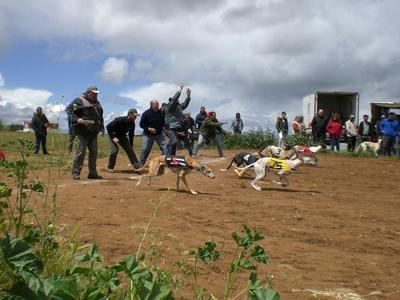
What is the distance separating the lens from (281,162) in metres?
12.0

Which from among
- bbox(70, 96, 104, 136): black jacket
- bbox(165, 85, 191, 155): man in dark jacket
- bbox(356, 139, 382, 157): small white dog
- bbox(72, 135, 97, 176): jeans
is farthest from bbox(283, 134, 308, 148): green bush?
bbox(70, 96, 104, 136): black jacket

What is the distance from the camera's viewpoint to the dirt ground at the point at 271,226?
16.5 feet

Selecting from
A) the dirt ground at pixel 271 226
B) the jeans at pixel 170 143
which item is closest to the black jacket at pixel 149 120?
the jeans at pixel 170 143

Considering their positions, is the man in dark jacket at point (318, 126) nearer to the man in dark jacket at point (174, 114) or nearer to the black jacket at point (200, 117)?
the black jacket at point (200, 117)

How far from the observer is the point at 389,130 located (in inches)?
857

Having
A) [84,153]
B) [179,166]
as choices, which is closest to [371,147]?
[179,166]

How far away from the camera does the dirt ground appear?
16.5ft

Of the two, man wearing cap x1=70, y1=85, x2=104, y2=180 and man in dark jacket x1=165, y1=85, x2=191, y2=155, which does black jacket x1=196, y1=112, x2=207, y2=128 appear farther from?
man wearing cap x1=70, y1=85, x2=104, y2=180

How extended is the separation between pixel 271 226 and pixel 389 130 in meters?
15.8

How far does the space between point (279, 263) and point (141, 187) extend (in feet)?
18.2

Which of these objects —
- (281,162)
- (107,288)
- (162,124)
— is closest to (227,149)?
(162,124)

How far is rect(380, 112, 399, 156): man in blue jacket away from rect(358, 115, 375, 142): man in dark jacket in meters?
3.09

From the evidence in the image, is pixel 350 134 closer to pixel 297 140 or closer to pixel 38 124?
pixel 297 140

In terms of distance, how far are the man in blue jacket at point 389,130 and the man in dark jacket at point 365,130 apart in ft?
10.1
